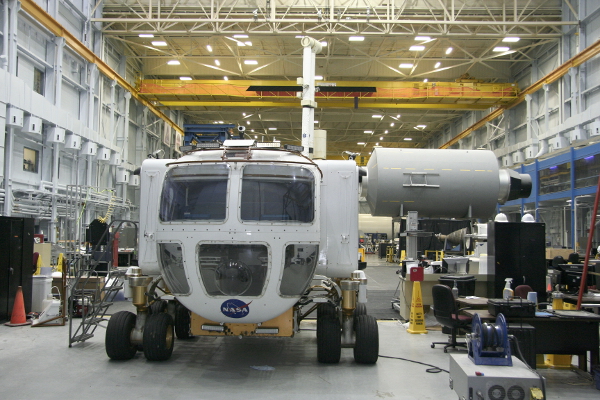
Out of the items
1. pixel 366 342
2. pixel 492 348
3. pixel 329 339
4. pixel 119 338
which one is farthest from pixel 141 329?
pixel 492 348

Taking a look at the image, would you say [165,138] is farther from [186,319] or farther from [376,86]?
[186,319]

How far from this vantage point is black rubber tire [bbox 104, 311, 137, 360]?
20.7ft

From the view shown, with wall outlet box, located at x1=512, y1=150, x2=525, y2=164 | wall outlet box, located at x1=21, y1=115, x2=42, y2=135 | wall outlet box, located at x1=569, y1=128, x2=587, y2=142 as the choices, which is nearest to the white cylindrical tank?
wall outlet box, located at x1=21, y1=115, x2=42, y2=135

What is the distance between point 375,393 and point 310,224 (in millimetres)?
1909

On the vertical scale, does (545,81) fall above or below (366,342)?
above

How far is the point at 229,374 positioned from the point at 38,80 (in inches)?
543

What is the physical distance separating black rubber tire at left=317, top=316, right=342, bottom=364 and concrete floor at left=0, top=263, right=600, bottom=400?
12cm

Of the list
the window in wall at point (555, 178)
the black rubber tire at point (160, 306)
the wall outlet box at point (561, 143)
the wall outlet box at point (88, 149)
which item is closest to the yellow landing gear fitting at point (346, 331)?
the black rubber tire at point (160, 306)

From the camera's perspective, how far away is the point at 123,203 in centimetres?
2212

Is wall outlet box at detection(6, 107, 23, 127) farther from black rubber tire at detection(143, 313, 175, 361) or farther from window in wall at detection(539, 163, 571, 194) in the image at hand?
window in wall at detection(539, 163, 571, 194)

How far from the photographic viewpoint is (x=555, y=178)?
63.1 feet

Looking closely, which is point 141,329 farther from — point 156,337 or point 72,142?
point 72,142

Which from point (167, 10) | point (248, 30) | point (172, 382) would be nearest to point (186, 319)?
point (172, 382)

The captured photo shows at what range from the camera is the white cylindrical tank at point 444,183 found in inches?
330
